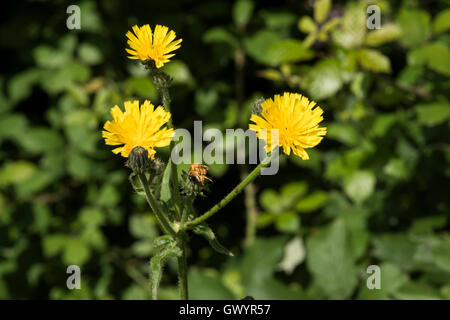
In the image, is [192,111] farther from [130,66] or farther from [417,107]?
[417,107]

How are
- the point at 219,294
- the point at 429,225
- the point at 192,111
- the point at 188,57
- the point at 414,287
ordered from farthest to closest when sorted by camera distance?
the point at 192,111
the point at 188,57
the point at 429,225
the point at 219,294
the point at 414,287

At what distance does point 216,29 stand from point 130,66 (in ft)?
2.07

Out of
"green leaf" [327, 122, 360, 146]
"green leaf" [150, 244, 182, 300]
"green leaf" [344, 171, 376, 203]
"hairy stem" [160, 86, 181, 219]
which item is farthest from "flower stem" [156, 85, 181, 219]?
"green leaf" [327, 122, 360, 146]

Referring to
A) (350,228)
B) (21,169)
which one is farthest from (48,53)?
(350,228)

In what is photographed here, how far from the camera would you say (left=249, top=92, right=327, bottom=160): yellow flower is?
1.34 metres

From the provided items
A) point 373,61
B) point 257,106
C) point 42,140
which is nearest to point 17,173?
point 42,140

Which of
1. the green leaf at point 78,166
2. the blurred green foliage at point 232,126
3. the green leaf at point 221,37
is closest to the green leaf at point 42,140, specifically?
the blurred green foliage at point 232,126

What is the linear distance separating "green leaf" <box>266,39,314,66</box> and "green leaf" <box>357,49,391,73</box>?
0.27 meters

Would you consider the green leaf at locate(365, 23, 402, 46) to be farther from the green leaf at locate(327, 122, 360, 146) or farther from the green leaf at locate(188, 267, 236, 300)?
the green leaf at locate(188, 267, 236, 300)

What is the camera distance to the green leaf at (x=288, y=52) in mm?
2453

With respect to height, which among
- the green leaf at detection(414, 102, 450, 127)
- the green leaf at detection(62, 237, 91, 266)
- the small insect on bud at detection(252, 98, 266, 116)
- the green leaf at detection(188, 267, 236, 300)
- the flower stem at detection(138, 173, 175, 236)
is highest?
the green leaf at detection(414, 102, 450, 127)

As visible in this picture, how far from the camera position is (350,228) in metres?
2.64

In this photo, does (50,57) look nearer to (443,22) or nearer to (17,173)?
(17,173)
